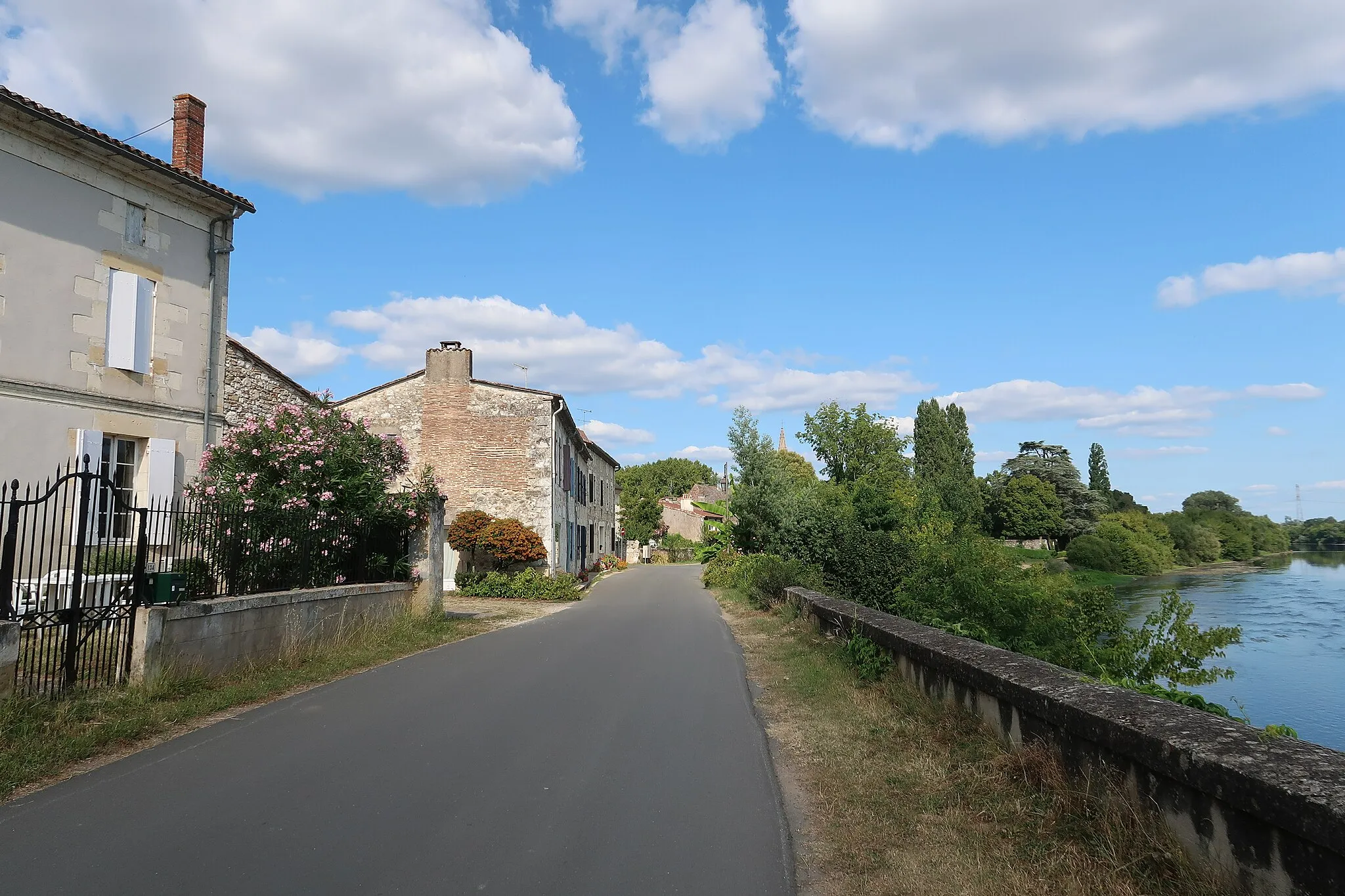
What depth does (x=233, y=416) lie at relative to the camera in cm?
1582

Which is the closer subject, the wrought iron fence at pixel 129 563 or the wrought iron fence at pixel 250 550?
the wrought iron fence at pixel 129 563

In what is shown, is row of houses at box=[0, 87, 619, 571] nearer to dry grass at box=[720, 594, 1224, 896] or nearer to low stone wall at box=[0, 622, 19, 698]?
low stone wall at box=[0, 622, 19, 698]

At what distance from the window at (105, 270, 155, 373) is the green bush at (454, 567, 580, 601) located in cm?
1153

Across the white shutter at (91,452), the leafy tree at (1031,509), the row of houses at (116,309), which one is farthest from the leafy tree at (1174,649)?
the leafy tree at (1031,509)

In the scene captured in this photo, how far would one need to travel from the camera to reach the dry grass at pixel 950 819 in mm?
3219

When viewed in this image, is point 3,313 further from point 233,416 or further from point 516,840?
point 516,840

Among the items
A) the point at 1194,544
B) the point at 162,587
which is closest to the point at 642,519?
the point at 1194,544

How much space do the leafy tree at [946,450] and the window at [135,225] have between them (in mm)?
51949

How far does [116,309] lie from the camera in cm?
1259

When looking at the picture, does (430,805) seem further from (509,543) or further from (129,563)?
(509,543)

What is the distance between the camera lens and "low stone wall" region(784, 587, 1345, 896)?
99.4 inches

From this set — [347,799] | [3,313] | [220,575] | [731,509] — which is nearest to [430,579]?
[220,575]

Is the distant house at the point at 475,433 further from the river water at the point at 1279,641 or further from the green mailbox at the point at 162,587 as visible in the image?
the green mailbox at the point at 162,587

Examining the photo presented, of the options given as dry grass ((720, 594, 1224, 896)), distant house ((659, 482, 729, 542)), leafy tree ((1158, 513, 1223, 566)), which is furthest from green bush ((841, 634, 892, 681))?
distant house ((659, 482, 729, 542))
